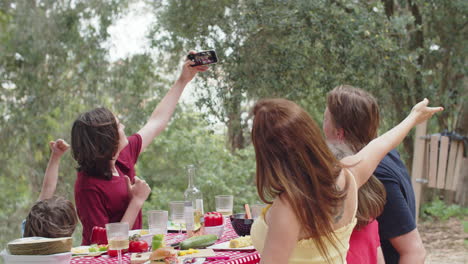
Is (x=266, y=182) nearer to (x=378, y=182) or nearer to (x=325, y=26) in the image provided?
(x=378, y=182)

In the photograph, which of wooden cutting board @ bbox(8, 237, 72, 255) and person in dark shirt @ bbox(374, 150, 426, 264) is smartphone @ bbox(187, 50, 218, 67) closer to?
person in dark shirt @ bbox(374, 150, 426, 264)

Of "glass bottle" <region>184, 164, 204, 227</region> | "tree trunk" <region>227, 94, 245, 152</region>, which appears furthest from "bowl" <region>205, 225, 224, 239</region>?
"tree trunk" <region>227, 94, 245, 152</region>

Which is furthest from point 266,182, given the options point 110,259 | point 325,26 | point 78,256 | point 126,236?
point 325,26

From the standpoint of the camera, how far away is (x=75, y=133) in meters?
2.81

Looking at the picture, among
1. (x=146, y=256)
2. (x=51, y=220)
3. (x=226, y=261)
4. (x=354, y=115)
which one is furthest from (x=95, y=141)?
(x=354, y=115)

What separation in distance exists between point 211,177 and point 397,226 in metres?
4.65

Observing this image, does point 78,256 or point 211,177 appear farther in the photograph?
point 211,177

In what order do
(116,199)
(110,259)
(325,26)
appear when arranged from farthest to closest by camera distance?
(325,26) < (116,199) < (110,259)

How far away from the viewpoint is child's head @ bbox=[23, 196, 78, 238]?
225 centimetres

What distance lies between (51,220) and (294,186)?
3.76 ft

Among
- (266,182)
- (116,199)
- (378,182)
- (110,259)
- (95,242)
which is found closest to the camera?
(266,182)

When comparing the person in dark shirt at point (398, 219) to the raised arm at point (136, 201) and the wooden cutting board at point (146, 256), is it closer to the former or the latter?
the wooden cutting board at point (146, 256)

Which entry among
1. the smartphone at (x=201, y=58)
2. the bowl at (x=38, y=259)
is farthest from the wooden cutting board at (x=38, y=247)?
the smartphone at (x=201, y=58)

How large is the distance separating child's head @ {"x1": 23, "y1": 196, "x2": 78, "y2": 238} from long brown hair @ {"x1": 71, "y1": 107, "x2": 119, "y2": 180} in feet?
1.59
